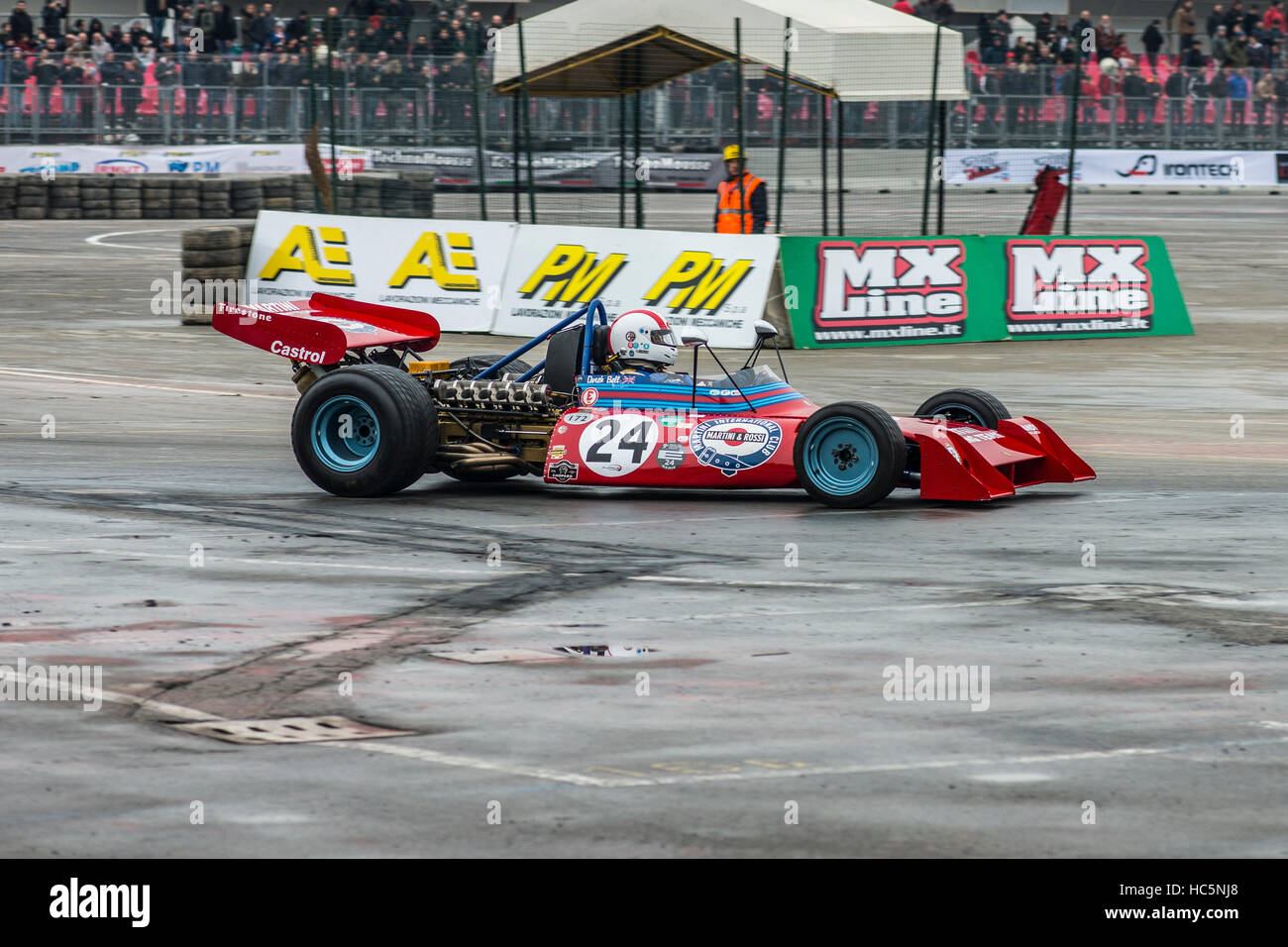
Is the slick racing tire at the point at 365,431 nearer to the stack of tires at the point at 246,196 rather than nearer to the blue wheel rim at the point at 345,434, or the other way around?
the blue wheel rim at the point at 345,434

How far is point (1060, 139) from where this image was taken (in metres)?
41.5

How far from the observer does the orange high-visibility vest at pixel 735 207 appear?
22.0m

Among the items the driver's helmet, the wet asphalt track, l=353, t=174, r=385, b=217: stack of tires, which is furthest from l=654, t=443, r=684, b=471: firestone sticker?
l=353, t=174, r=385, b=217: stack of tires

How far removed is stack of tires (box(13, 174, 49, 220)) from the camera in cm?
3725

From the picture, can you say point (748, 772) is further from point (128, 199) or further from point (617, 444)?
point (128, 199)

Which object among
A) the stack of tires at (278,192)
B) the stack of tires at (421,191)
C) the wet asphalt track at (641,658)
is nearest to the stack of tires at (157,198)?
the stack of tires at (278,192)

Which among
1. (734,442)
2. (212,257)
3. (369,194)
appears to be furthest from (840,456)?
(369,194)

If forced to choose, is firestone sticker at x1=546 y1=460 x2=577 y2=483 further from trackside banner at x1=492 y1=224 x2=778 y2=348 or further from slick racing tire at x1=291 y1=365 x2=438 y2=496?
trackside banner at x1=492 y1=224 x2=778 y2=348

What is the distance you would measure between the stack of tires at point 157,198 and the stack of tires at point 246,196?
1.84 m

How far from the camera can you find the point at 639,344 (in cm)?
1259

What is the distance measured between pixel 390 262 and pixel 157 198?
56.7 feet

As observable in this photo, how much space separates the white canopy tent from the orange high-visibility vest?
1.54 m

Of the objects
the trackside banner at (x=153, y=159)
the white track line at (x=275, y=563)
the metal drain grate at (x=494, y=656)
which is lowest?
the metal drain grate at (x=494, y=656)
